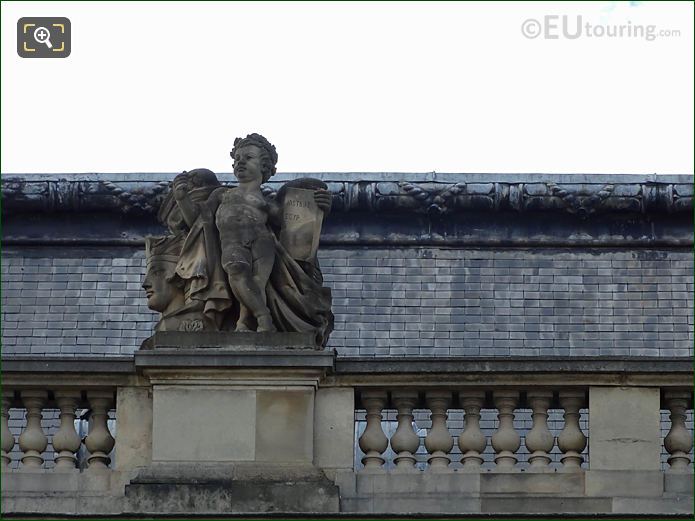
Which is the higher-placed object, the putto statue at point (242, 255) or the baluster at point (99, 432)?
the putto statue at point (242, 255)

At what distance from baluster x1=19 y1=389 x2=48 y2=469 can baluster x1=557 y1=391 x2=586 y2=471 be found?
4558 millimetres

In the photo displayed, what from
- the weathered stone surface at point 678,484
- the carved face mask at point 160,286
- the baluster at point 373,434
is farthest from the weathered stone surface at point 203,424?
the weathered stone surface at point 678,484

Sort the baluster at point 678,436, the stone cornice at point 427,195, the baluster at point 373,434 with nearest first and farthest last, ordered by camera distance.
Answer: the baluster at point 678,436 → the baluster at point 373,434 → the stone cornice at point 427,195

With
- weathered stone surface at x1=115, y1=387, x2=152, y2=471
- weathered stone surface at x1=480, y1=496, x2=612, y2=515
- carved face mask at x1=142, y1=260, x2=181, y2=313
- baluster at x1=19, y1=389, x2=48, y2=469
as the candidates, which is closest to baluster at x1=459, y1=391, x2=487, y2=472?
weathered stone surface at x1=480, y1=496, x2=612, y2=515

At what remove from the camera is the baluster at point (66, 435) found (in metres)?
26.0

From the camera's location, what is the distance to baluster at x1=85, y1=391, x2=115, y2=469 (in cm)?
2603

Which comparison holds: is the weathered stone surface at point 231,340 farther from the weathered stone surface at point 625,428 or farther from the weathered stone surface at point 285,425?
the weathered stone surface at point 625,428

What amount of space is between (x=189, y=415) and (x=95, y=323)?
9923 mm

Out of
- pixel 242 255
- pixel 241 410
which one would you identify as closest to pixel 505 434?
pixel 241 410

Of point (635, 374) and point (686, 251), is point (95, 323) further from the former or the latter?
point (635, 374)

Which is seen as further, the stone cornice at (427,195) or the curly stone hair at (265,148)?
the stone cornice at (427,195)

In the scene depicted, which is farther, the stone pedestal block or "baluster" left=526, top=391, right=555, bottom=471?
"baluster" left=526, top=391, right=555, bottom=471

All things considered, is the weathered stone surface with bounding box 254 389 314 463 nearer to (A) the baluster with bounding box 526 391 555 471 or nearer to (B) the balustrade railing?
(B) the balustrade railing

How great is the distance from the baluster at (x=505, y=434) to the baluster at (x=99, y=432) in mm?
3397
